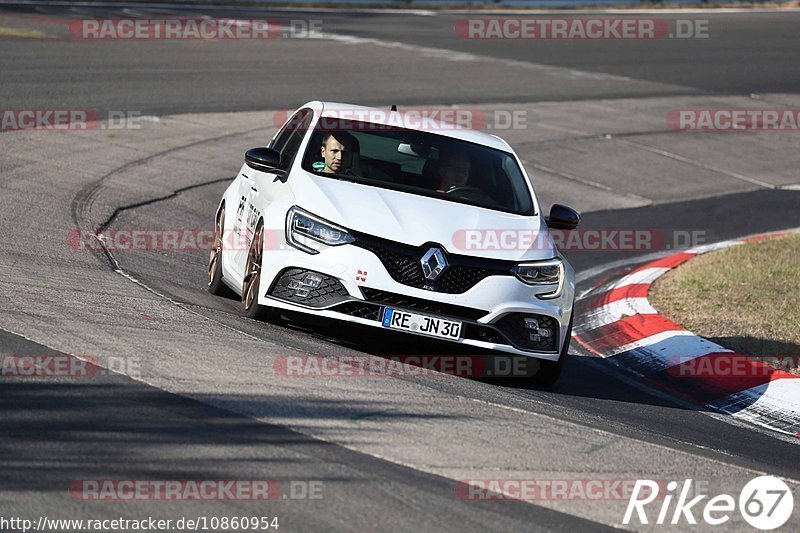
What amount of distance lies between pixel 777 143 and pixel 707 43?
11.9 m

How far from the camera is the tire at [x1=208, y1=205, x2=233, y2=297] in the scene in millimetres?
9469

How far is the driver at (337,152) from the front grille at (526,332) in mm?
1677

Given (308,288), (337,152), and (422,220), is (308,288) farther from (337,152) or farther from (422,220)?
(337,152)

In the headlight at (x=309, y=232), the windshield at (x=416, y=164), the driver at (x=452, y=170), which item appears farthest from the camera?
the driver at (x=452, y=170)

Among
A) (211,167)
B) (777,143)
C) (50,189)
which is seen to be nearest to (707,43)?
(777,143)

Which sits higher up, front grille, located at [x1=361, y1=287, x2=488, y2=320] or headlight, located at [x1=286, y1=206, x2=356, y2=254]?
headlight, located at [x1=286, y1=206, x2=356, y2=254]

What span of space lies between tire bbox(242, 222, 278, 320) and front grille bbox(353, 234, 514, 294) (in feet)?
2.53

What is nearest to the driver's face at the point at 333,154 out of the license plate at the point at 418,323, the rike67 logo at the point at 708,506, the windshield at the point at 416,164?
the windshield at the point at 416,164

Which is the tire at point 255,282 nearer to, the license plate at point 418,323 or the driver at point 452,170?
the license plate at point 418,323

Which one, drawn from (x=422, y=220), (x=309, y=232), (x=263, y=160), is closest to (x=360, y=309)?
(x=309, y=232)

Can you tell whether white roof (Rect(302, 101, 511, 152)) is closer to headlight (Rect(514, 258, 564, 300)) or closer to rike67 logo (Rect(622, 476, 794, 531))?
headlight (Rect(514, 258, 564, 300))

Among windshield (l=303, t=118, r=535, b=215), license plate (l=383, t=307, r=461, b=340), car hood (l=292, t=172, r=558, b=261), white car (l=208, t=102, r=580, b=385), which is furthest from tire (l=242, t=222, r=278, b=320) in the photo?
license plate (l=383, t=307, r=461, b=340)

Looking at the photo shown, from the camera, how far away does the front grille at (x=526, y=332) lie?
792 cm

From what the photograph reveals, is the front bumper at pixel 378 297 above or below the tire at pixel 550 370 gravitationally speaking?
above
